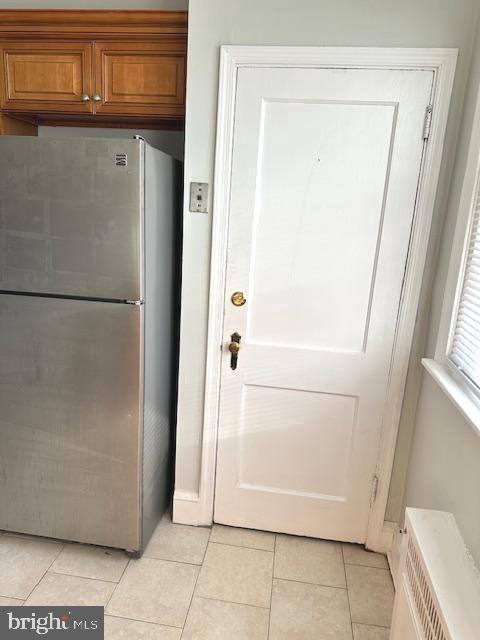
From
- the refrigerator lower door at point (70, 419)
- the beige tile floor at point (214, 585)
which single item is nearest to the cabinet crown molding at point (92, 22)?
the refrigerator lower door at point (70, 419)

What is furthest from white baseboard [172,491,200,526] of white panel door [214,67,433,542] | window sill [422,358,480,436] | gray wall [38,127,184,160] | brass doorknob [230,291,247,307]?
gray wall [38,127,184,160]

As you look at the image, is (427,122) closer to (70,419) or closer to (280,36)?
(280,36)

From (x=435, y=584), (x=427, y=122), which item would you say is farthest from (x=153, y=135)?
(x=435, y=584)

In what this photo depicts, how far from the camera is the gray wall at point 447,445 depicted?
1201 millimetres

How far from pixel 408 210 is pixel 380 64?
54 cm

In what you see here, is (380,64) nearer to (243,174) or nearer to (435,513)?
(243,174)

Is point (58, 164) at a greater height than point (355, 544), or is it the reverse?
point (58, 164)

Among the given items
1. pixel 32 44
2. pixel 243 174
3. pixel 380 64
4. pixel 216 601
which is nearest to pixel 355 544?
pixel 216 601

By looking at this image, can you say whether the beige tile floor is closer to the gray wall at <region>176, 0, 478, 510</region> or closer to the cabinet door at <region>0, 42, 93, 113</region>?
the gray wall at <region>176, 0, 478, 510</region>

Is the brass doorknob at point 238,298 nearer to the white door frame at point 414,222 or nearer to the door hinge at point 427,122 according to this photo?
the white door frame at point 414,222

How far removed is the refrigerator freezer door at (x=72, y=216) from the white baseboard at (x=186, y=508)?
104 centimetres

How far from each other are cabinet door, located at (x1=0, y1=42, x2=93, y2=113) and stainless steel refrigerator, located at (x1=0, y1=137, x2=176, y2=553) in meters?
0.46

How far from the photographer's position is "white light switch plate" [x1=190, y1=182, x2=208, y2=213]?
1.75 meters

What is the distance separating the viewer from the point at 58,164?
5.00 feet
